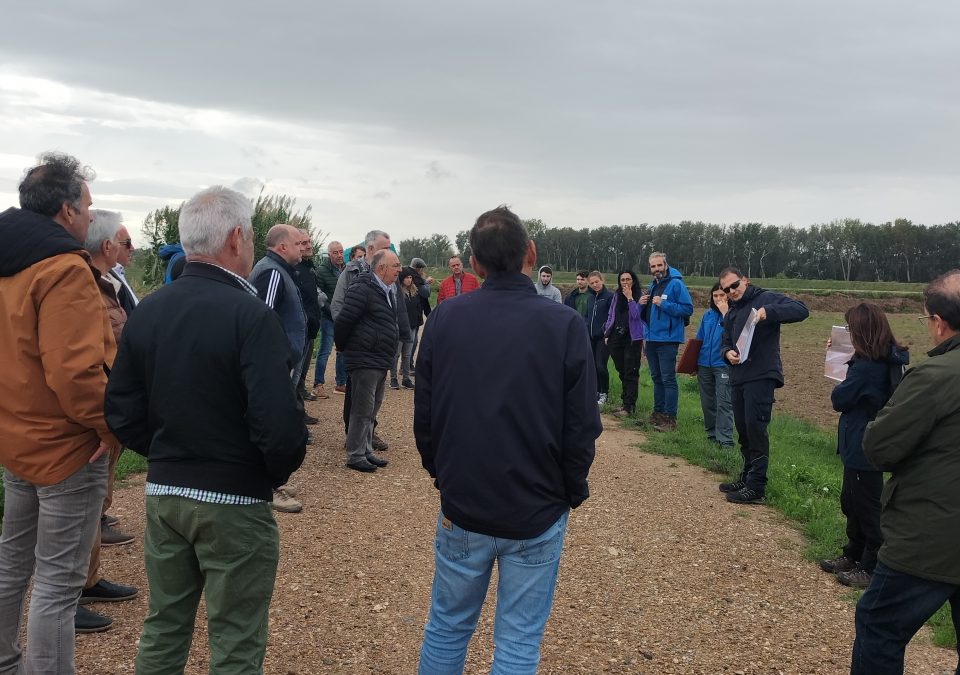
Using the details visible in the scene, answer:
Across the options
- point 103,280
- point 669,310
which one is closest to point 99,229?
point 103,280

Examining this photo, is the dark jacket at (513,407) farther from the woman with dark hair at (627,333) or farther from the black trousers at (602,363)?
the black trousers at (602,363)

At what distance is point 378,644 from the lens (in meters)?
4.02

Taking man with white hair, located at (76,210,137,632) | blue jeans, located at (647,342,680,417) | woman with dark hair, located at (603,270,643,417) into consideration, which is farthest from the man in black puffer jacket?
woman with dark hair, located at (603,270,643,417)

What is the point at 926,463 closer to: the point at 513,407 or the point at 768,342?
the point at 513,407

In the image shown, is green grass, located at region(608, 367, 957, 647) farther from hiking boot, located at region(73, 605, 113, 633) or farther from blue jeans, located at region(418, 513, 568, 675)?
hiking boot, located at region(73, 605, 113, 633)

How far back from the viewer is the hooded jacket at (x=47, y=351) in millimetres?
2949

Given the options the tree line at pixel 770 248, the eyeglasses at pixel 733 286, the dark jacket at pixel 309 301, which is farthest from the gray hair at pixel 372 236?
the tree line at pixel 770 248

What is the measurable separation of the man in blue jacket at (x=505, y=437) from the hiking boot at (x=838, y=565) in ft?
11.4

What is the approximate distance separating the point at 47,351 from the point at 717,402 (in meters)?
7.76

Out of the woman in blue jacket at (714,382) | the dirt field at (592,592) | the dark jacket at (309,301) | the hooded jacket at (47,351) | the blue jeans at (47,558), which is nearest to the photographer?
the hooded jacket at (47,351)

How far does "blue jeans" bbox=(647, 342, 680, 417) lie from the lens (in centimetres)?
1001

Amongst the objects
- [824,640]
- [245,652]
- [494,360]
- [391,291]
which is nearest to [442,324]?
[494,360]

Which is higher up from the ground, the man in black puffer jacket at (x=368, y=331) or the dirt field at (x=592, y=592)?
the man in black puffer jacket at (x=368, y=331)

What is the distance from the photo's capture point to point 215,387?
251cm
